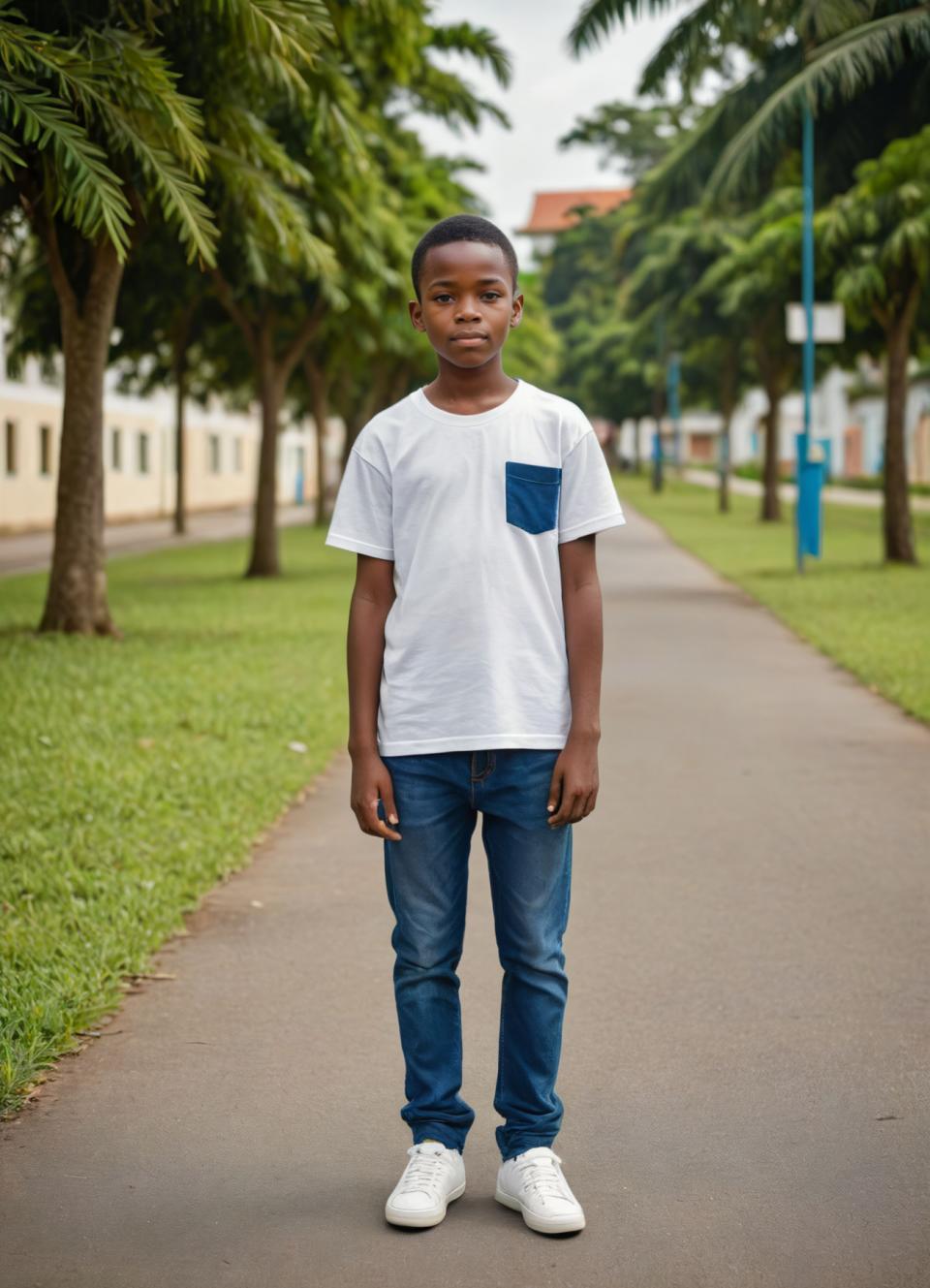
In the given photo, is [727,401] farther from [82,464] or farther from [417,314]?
[417,314]

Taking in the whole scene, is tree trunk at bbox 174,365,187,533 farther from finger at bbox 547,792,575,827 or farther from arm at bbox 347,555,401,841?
finger at bbox 547,792,575,827

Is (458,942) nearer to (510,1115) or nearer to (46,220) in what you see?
(510,1115)

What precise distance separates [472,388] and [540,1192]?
148 centimetres

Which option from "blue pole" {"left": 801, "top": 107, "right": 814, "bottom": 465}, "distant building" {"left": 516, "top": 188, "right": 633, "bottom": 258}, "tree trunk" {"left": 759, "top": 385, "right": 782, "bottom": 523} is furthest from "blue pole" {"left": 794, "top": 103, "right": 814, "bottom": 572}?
"distant building" {"left": 516, "top": 188, "right": 633, "bottom": 258}

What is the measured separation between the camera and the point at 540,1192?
322 centimetres

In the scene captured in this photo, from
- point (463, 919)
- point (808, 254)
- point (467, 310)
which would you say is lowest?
point (463, 919)

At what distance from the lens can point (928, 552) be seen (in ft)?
82.4

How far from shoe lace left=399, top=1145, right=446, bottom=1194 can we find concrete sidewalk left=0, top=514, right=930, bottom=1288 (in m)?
0.09

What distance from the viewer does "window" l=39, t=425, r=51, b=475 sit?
37.8 metres

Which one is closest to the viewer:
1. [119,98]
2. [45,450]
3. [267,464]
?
[119,98]

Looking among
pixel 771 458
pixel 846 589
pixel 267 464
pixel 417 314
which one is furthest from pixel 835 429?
pixel 417 314

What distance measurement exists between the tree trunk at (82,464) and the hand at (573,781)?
10506mm

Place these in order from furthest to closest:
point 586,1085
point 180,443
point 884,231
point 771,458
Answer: point 771,458 → point 180,443 → point 884,231 → point 586,1085

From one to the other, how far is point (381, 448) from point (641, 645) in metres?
10.8
